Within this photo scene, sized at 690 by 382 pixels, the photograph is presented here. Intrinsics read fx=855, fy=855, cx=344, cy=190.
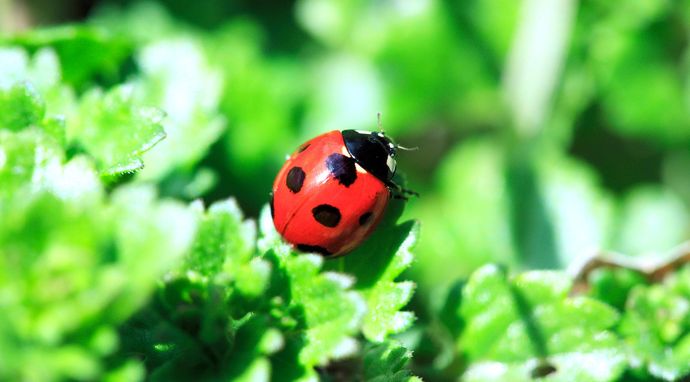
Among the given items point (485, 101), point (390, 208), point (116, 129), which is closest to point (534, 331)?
point (390, 208)

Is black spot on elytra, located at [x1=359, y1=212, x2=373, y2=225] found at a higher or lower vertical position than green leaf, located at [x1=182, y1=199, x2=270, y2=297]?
higher

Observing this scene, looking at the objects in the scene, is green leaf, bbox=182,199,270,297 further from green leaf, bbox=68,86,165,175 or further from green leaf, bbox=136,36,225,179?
green leaf, bbox=136,36,225,179

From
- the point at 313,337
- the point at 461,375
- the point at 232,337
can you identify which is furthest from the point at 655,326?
the point at 232,337

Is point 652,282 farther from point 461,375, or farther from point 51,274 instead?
point 51,274

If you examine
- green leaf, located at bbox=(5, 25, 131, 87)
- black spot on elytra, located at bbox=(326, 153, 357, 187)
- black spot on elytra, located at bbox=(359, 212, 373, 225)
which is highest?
green leaf, located at bbox=(5, 25, 131, 87)

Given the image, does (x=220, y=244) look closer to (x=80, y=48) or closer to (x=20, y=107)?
(x=20, y=107)

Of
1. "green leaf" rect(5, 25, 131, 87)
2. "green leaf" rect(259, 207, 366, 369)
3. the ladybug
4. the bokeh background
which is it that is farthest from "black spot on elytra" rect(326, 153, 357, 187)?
the bokeh background

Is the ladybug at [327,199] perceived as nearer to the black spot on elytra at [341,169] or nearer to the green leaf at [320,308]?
the black spot on elytra at [341,169]
